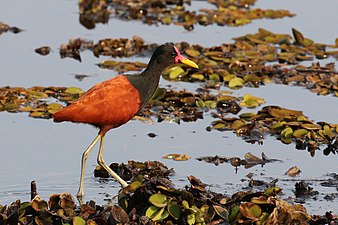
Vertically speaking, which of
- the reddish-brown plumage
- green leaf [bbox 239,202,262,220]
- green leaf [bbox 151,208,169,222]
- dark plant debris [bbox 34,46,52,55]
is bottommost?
dark plant debris [bbox 34,46,52,55]

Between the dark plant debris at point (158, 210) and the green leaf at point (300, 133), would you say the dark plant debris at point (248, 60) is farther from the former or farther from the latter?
the dark plant debris at point (158, 210)

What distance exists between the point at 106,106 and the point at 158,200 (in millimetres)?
1725

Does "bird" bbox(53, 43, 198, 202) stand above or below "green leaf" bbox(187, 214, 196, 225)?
above

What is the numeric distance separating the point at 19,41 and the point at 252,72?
3904 millimetres

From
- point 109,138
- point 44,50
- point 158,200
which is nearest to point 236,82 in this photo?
point 109,138

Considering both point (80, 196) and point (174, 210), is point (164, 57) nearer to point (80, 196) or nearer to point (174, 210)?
point (80, 196)

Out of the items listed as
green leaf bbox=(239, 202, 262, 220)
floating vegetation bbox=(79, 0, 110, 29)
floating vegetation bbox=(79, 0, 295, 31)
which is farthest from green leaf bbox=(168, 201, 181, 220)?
floating vegetation bbox=(79, 0, 110, 29)

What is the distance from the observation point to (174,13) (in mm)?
17906

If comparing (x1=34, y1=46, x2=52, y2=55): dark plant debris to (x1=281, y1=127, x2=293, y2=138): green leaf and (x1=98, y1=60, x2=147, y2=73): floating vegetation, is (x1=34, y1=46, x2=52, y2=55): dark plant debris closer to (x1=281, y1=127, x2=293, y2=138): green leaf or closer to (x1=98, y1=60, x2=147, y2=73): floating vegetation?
(x1=98, y1=60, x2=147, y2=73): floating vegetation

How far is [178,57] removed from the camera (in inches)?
414

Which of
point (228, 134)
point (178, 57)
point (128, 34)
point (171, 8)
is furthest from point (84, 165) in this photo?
point (171, 8)

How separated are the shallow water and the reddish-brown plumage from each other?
638 millimetres

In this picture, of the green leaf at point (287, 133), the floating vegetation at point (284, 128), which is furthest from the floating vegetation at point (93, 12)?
the green leaf at point (287, 133)

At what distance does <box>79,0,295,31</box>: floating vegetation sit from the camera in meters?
17.5
